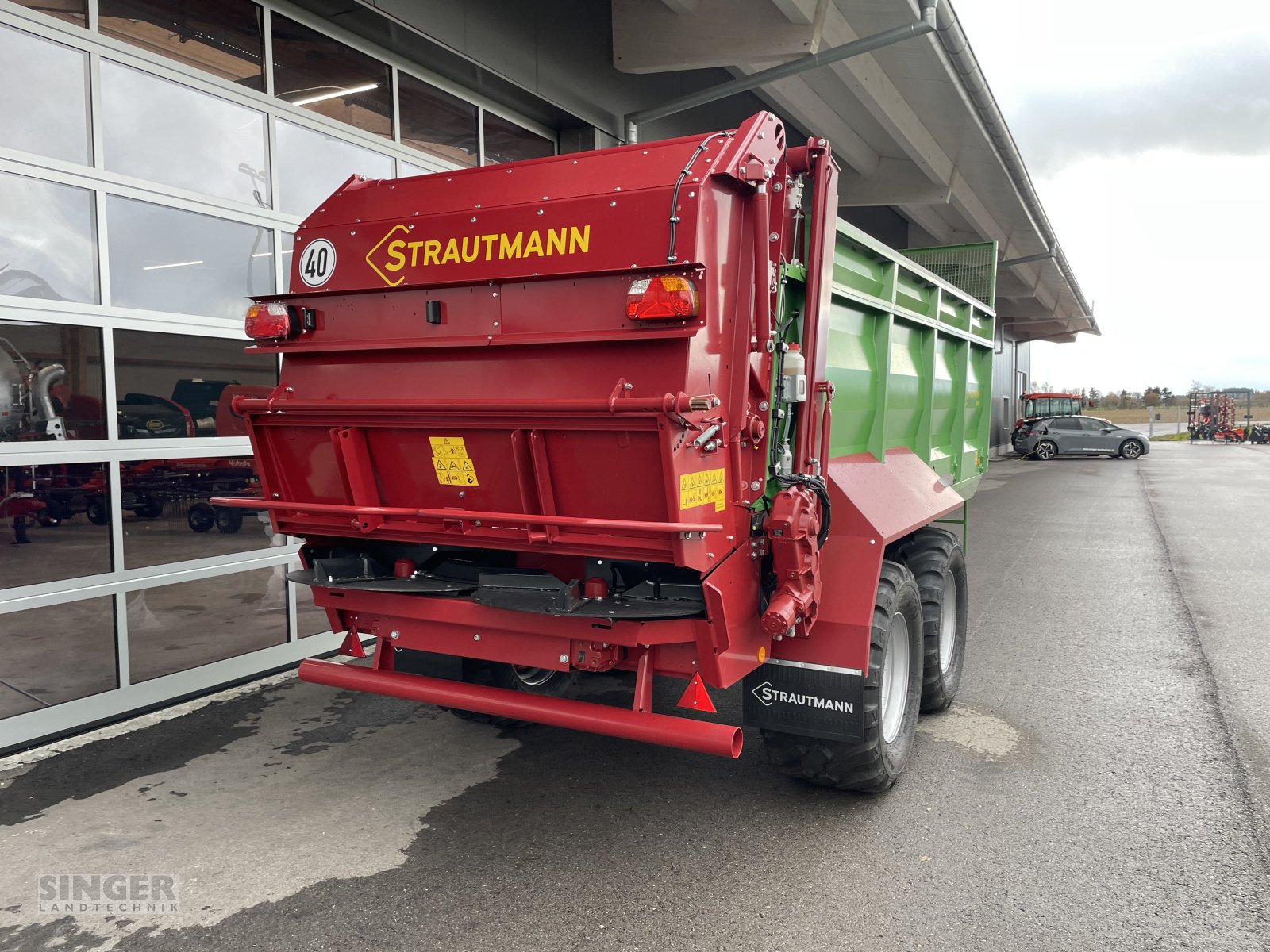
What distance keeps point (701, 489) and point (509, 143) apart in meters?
5.74

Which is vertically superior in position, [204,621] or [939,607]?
[939,607]

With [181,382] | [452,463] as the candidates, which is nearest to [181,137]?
[181,382]

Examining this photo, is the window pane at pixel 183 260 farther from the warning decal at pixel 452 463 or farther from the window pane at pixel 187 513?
the warning decal at pixel 452 463

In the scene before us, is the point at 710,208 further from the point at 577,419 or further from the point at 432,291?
the point at 432,291

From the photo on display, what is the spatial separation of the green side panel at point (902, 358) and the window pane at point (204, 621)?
11.3 feet

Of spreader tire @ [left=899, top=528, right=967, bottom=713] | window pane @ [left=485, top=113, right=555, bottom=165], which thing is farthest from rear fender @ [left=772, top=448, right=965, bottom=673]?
window pane @ [left=485, top=113, right=555, bottom=165]

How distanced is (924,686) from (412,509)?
2916 millimetres

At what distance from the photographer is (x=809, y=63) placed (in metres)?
7.88

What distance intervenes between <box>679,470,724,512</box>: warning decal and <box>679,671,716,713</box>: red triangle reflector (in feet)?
2.08

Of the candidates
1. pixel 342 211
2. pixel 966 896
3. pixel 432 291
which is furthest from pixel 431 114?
pixel 966 896

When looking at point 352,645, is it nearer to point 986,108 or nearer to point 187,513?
point 187,513

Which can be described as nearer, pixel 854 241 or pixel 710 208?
pixel 710 208

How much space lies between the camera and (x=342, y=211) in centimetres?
372

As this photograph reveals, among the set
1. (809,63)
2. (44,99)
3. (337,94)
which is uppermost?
(809,63)
